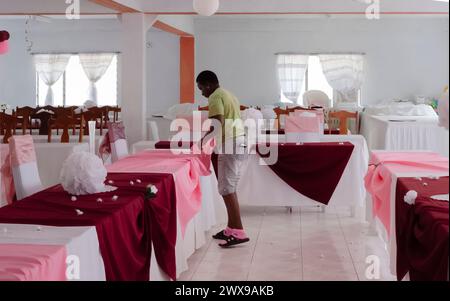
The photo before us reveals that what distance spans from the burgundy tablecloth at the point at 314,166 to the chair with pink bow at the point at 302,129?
21cm

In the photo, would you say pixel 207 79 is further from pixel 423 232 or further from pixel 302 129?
pixel 423 232

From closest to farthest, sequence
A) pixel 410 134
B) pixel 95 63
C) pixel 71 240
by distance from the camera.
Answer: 1. pixel 71 240
2. pixel 410 134
3. pixel 95 63

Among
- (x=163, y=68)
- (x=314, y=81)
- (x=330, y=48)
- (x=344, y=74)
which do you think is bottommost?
(x=314, y=81)

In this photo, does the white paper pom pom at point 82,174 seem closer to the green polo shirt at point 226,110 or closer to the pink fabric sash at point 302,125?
the green polo shirt at point 226,110

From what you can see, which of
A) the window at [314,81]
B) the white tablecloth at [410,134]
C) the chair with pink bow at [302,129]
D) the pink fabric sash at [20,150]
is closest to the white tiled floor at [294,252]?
the chair with pink bow at [302,129]

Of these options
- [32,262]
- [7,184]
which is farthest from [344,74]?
[32,262]

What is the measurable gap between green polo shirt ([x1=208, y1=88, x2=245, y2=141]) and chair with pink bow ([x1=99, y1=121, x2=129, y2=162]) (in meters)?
1.13

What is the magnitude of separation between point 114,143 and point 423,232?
Result: 11.8 ft

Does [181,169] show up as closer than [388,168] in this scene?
No

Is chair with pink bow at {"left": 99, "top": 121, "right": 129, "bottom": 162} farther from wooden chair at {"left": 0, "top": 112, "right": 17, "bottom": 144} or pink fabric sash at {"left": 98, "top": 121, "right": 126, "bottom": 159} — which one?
wooden chair at {"left": 0, "top": 112, "right": 17, "bottom": 144}

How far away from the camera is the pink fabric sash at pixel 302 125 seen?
21.8ft

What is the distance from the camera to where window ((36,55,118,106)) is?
1612 cm

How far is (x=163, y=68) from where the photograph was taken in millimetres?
15688
